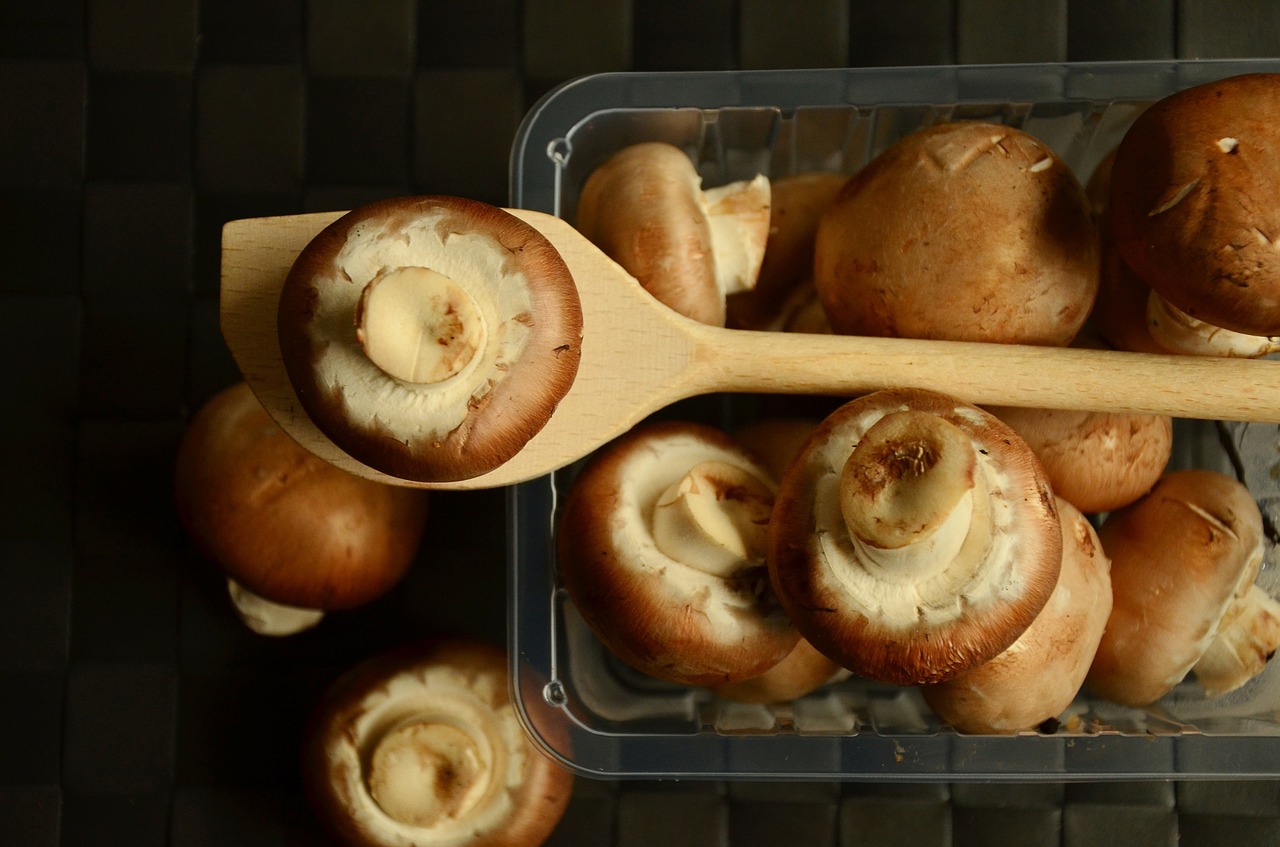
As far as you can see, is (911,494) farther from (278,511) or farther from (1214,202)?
(278,511)

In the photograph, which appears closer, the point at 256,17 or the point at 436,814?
the point at 436,814

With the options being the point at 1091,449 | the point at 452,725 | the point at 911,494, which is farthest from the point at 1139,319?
the point at 452,725

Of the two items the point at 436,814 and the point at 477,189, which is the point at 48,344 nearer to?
the point at 477,189

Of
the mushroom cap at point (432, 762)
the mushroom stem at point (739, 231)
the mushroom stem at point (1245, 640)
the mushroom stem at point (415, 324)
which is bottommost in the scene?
the mushroom cap at point (432, 762)

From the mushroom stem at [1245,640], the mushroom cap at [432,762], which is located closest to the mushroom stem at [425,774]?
the mushroom cap at [432,762]

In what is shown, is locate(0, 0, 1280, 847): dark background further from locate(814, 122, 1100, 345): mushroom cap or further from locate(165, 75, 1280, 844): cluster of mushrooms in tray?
locate(814, 122, 1100, 345): mushroom cap

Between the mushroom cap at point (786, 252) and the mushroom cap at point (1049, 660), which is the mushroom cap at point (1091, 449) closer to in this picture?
the mushroom cap at point (1049, 660)

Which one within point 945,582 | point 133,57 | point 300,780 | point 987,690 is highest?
point 133,57

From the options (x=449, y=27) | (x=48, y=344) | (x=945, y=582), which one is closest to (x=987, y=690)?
(x=945, y=582)
